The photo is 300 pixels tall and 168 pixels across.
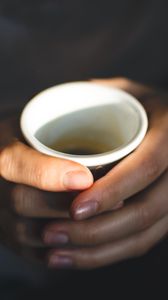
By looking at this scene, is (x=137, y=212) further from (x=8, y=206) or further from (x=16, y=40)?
(x=16, y=40)

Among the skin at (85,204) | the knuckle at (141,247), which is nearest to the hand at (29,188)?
the skin at (85,204)

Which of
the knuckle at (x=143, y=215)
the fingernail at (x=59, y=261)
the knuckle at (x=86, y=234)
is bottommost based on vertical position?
the fingernail at (x=59, y=261)

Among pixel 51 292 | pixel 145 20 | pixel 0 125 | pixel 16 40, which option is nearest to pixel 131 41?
pixel 145 20

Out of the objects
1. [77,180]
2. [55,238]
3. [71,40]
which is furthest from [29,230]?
[71,40]

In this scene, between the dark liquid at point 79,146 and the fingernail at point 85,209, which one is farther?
the dark liquid at point 79,146

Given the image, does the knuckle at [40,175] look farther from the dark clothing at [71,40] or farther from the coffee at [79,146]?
the dark clothing at [71,40]

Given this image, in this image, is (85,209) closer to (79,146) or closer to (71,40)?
(79,146)

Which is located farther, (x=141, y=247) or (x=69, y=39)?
(x=69, y=39)
